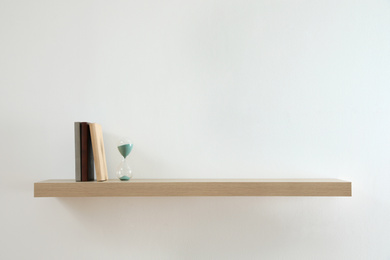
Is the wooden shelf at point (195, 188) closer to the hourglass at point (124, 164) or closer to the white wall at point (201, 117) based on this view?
the hourglass at point (124, 164)

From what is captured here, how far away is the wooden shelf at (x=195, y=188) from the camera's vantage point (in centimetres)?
146

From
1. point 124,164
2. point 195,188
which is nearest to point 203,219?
point 195,188

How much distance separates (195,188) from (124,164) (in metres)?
0.30

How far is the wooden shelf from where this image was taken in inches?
57.3

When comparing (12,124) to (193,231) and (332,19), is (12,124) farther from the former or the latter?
(332,19)

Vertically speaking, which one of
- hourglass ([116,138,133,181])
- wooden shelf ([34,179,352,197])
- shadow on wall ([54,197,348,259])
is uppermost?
hourglass ([116,138,133,181])

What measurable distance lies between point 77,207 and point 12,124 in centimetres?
43

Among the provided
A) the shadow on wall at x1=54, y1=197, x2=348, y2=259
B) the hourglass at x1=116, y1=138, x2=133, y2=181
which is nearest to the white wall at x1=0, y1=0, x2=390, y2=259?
the shadow on wall at x1=54, y1=197, x2=348, y2=259

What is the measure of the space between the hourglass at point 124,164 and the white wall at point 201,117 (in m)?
0.11

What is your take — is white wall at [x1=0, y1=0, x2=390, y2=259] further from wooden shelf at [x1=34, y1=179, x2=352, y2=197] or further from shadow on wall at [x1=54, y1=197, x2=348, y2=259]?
wooden shelf at [x1=34, y1=179, x2=352, y2=197]

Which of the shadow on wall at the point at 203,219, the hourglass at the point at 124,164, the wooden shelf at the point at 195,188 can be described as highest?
the hourglass at the point at 124,164

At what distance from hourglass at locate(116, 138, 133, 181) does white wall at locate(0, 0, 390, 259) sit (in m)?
0.11

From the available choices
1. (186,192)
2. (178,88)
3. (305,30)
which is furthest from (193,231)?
(305,30)

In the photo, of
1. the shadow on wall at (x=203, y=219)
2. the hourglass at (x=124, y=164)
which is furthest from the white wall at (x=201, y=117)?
the hourglass at (x=124, y=164)
